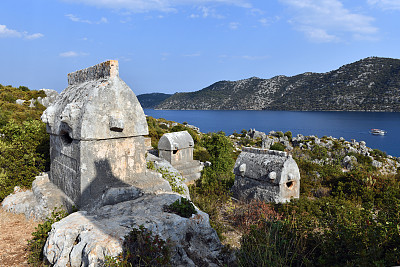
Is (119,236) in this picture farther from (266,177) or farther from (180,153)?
(180,153)

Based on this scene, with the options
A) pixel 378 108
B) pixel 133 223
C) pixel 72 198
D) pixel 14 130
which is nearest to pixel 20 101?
pixel 14 130

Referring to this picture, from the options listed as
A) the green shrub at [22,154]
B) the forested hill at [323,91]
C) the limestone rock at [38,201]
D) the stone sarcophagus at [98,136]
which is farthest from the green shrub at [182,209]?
the forested hill at [323,91]

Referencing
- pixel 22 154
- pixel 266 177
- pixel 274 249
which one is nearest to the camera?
pixel 274 249

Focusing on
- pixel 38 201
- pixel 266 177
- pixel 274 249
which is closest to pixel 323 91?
pixel 266 177

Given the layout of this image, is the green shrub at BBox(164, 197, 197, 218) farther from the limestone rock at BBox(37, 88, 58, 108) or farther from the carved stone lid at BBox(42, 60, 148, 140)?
the limestone rock at BBox(37, 88, 58, 108)

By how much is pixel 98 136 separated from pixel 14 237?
2796 mm

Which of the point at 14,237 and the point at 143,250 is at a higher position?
the point at 143,250

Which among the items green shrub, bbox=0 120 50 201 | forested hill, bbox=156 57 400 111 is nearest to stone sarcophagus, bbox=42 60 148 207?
green shrub, bbox=0 120 50 201

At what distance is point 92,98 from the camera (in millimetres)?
5520

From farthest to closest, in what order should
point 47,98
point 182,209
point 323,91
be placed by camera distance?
point 323,91 < point 47,98 < point 182,209

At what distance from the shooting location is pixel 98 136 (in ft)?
18.1

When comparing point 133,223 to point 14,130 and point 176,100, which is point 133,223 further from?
point 176,100

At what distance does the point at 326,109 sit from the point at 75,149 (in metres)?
126

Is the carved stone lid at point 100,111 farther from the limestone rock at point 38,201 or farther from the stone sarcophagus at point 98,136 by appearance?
the limestone rock at point 38,201
